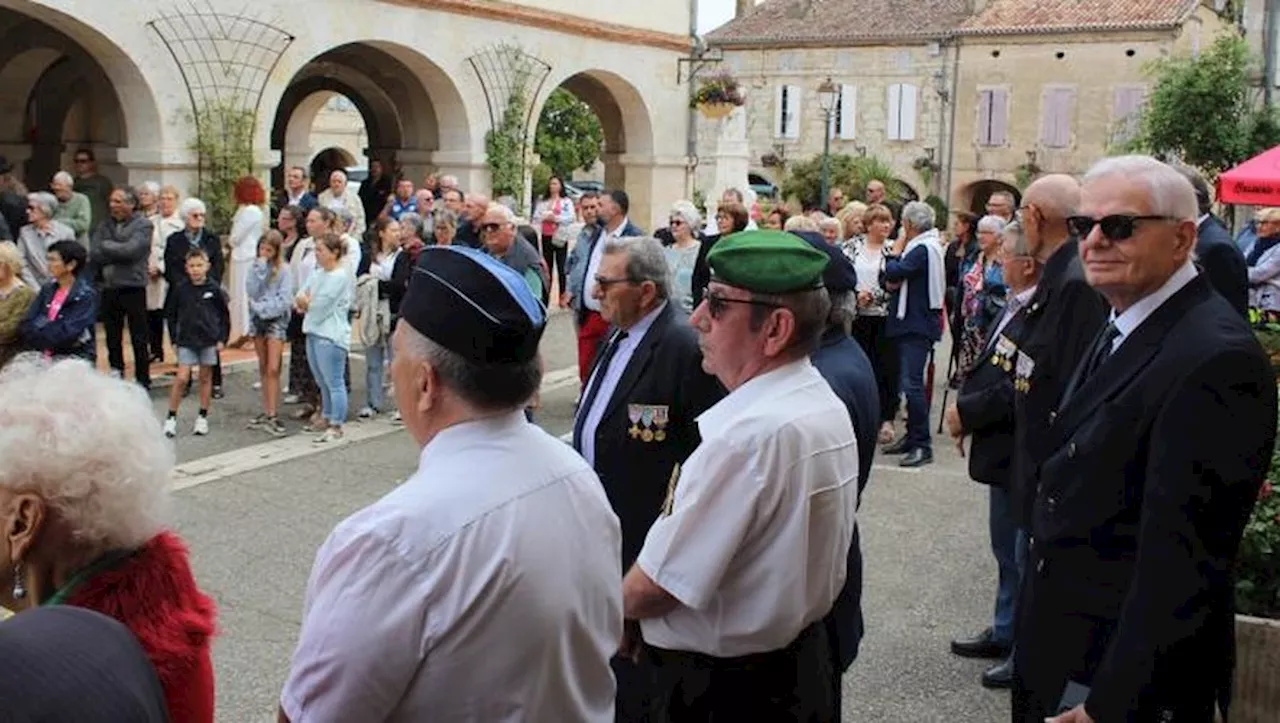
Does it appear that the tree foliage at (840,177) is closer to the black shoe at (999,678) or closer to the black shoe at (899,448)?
the black shoe at (899,448)

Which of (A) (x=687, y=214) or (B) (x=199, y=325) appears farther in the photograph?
(A) (x=687, y=214)

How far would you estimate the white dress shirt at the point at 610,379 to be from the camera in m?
4.22

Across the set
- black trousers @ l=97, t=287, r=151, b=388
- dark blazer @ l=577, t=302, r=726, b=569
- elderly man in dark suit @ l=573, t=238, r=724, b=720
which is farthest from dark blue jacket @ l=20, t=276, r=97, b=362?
dark blazer @ l=577, t=302, r=726, b=569

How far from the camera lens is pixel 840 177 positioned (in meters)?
37.7

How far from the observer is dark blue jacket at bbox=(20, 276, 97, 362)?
28.9 ft

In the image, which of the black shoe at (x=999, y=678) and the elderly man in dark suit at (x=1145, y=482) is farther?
the black shoe at (x=999, y=678)

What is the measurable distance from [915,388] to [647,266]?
5277 millimetres

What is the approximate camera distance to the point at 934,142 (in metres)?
41.8

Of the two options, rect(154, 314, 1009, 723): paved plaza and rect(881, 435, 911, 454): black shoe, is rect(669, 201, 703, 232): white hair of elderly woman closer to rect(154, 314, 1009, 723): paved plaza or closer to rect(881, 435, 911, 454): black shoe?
rect(154, 314, 1009, 723): paved plaza

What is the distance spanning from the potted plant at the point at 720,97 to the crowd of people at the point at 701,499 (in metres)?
15.0

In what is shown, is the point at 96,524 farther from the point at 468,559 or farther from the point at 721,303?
the point at 721,303

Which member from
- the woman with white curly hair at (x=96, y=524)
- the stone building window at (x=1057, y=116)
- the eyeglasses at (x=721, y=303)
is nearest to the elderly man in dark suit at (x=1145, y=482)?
the eyeglasses at (x=721, y=303)

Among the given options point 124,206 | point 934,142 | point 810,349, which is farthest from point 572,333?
point 934,142

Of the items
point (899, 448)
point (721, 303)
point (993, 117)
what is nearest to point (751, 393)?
point (721, 303)
